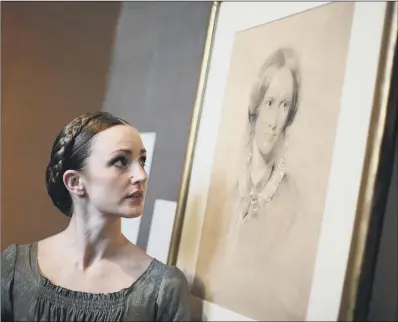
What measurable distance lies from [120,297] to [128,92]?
0.21m

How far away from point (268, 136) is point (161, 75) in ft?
0.45

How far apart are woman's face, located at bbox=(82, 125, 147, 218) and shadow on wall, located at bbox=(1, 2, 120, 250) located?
83mm

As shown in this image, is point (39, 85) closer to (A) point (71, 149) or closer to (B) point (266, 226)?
(A) point (71, 149)

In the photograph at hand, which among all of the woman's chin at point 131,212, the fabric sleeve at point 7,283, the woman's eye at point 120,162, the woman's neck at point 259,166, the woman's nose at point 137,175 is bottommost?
the fabric sleeve at point 7,283

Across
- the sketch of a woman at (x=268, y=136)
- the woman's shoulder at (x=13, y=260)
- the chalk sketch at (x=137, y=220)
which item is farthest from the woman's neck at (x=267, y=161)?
the woman's shoulder at (x=13, y=260)

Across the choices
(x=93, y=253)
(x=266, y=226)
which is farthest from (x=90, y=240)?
(x=266, y=226)

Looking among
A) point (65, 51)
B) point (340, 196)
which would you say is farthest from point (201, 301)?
point (65, 51)

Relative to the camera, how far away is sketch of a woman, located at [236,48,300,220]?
0.55 metres

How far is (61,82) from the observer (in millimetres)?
589

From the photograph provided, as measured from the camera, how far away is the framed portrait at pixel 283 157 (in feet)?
1.65

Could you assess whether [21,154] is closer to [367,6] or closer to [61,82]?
[61,82]

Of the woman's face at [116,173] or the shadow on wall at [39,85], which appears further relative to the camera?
the shadow on wall at [39,85]

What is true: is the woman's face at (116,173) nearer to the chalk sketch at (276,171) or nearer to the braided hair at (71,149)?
the braided hair at (71,149)

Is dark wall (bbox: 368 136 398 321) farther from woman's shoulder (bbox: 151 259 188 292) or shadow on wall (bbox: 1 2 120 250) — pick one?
shadow on wall (bbox: 1 2 120 250)
